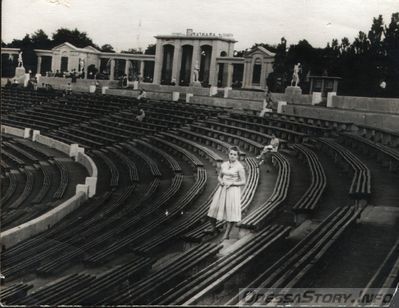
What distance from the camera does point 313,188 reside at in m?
12.0

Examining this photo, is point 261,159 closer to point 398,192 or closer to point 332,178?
point 332,178

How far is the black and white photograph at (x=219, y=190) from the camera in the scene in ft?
25.0

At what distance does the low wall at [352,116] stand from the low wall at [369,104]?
38 cm

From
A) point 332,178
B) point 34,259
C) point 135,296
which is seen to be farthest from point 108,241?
point 332,178

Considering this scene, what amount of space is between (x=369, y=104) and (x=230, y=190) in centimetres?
1303

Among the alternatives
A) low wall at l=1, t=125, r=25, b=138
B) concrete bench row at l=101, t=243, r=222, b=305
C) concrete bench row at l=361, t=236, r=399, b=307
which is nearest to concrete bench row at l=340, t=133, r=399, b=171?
concrete bench row at l=361, t=236, r=399, b=307

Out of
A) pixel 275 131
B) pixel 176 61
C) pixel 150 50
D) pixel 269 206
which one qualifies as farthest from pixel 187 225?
pixel 150 50

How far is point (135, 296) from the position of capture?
725 centimetres

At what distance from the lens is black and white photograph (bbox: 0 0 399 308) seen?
7.62 meters

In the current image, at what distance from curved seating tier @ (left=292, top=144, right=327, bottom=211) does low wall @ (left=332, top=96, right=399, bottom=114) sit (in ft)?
14.7

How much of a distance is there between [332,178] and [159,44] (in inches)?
1529

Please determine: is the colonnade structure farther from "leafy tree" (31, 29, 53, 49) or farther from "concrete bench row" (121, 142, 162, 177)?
"concrete bench row" (121, 142, 162, 177)

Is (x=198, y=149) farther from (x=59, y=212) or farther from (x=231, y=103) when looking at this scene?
(x=231, y=103)

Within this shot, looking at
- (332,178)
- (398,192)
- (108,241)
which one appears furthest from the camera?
(332,178)
